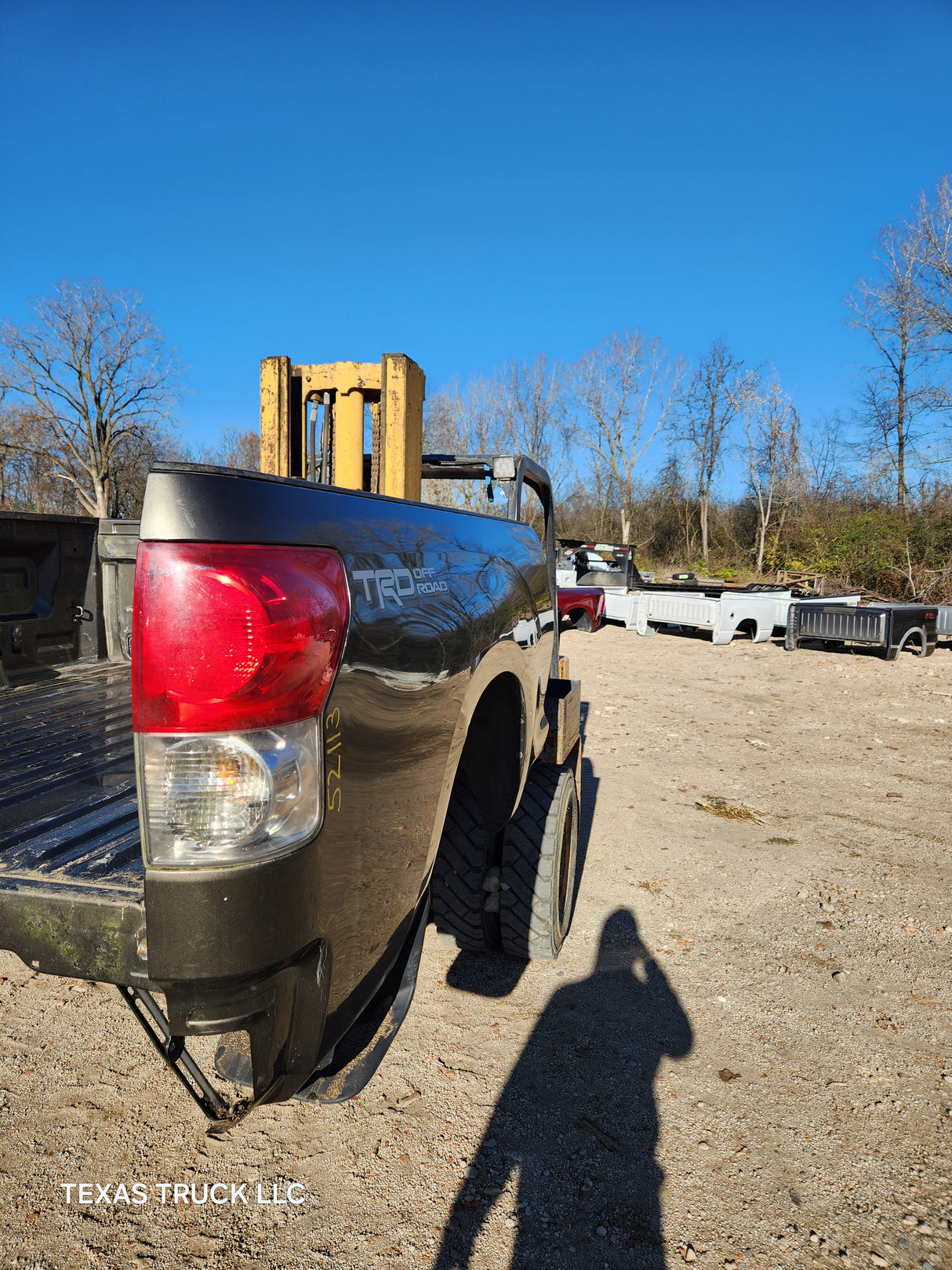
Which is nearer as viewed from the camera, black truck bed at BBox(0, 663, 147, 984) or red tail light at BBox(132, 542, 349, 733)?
red tail light at BBox(132, 542, 349, 733)

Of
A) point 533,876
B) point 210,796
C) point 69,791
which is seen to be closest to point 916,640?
point 533,876

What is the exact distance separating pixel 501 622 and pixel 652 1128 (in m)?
1.74

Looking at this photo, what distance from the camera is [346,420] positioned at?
4.63 m

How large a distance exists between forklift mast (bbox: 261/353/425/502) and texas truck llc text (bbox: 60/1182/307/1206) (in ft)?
10.5

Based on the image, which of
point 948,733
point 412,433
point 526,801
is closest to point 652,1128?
point 526,801

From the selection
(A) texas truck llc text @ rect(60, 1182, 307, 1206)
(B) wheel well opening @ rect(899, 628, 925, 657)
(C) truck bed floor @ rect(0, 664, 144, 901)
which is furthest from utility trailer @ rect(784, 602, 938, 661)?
(A) texas truck llc text @ rect(60, 1182, 307, 1206)

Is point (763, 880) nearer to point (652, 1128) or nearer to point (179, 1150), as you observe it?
point (652, 1128)

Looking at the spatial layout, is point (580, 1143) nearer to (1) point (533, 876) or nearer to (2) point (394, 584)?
(1) point (533, 876)

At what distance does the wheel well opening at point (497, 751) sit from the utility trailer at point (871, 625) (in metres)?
11.4

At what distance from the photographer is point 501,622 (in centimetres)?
235

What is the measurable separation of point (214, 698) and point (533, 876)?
2284mm

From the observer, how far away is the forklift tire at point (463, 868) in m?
3.03

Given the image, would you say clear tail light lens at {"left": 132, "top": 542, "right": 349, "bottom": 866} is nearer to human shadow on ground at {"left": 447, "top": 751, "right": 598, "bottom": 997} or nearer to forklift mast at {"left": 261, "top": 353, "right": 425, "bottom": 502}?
human shadow on ground at {"left": 447, "top": 751, "right": 598, "bottom": 997}

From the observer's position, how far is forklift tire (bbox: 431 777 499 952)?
3.03 m
